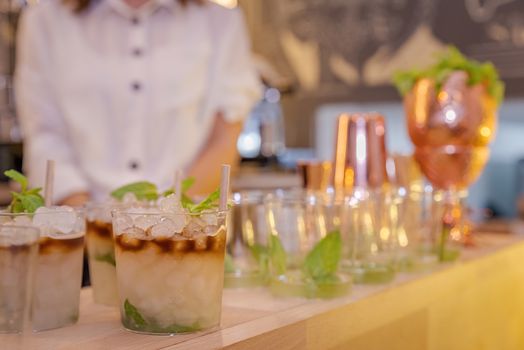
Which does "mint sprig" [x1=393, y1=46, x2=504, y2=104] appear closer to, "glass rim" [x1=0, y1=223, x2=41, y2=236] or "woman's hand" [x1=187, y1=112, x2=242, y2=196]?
"woman's hand" [x1=187, y1=112, x2=242, y2=196]

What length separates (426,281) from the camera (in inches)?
56.4

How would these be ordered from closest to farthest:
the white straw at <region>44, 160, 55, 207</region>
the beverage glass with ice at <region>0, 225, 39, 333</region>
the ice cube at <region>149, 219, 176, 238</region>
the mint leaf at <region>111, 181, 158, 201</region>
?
the beverage glass with ice at <region>0, 225, 39, 333</region> → the ice cube at <region>149, 219, 176, 238</region> → the white straw at <region>44, 160, 55, 207</region> → the mint leaf at <region>111, 181, 158, 201</region>

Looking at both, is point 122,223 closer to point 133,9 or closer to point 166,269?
point 166,269

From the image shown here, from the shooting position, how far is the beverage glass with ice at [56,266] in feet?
3.29

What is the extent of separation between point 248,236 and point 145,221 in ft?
1.44

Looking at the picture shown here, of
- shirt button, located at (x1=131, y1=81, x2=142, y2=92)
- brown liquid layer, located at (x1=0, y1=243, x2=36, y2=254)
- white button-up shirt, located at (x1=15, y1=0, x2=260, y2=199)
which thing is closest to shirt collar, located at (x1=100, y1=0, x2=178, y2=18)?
white button-up shirt, located at (x1=15, y1=0, x2=260, y2=199)

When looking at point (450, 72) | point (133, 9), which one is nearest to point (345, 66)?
point (133, 9)

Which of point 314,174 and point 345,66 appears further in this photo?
point 345,66

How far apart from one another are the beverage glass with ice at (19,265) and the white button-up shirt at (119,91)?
57.6 inches

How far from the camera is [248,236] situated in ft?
4.59

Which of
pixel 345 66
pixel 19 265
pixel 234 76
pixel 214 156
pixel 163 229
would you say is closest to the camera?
pixel 19 265

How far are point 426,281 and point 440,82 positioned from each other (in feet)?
2.22

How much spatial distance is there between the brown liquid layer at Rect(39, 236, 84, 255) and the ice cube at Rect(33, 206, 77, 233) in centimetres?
1

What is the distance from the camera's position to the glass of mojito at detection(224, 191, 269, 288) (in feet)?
4.46
